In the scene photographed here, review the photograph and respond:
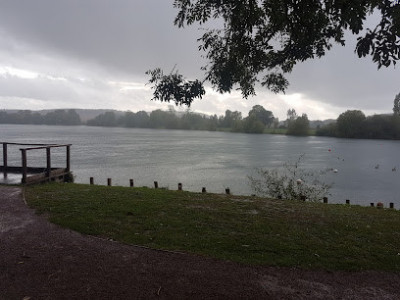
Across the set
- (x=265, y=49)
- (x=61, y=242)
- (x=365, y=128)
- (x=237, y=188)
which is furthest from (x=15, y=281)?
A: (x=365, y=128)

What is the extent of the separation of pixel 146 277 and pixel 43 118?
209 m

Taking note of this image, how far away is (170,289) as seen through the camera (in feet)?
14.5

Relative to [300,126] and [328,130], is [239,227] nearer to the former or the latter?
[328,130]

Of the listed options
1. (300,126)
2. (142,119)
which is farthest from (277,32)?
(142,119)

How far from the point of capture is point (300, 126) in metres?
117

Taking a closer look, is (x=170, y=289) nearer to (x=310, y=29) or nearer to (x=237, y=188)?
(x=310, y=29)

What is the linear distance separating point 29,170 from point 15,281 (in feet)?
41.5

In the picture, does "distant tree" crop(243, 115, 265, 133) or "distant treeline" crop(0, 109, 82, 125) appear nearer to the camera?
"distant tree" crop(243, 115, 265, 133)

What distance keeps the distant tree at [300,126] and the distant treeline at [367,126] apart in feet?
51.2

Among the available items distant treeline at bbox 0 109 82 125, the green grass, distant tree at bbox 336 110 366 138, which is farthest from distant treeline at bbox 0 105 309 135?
the green grass

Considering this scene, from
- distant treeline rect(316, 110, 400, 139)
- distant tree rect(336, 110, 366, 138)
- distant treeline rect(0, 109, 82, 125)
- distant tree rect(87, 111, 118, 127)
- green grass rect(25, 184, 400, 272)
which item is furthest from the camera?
distant treeline rect(0, 109, 82, 125)

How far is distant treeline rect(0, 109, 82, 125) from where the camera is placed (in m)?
189

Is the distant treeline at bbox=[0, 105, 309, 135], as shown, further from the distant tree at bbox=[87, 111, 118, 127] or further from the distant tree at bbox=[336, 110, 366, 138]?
the distant tree at bbox=[336, 110, 366, 138]

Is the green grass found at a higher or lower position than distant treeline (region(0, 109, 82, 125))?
lower
